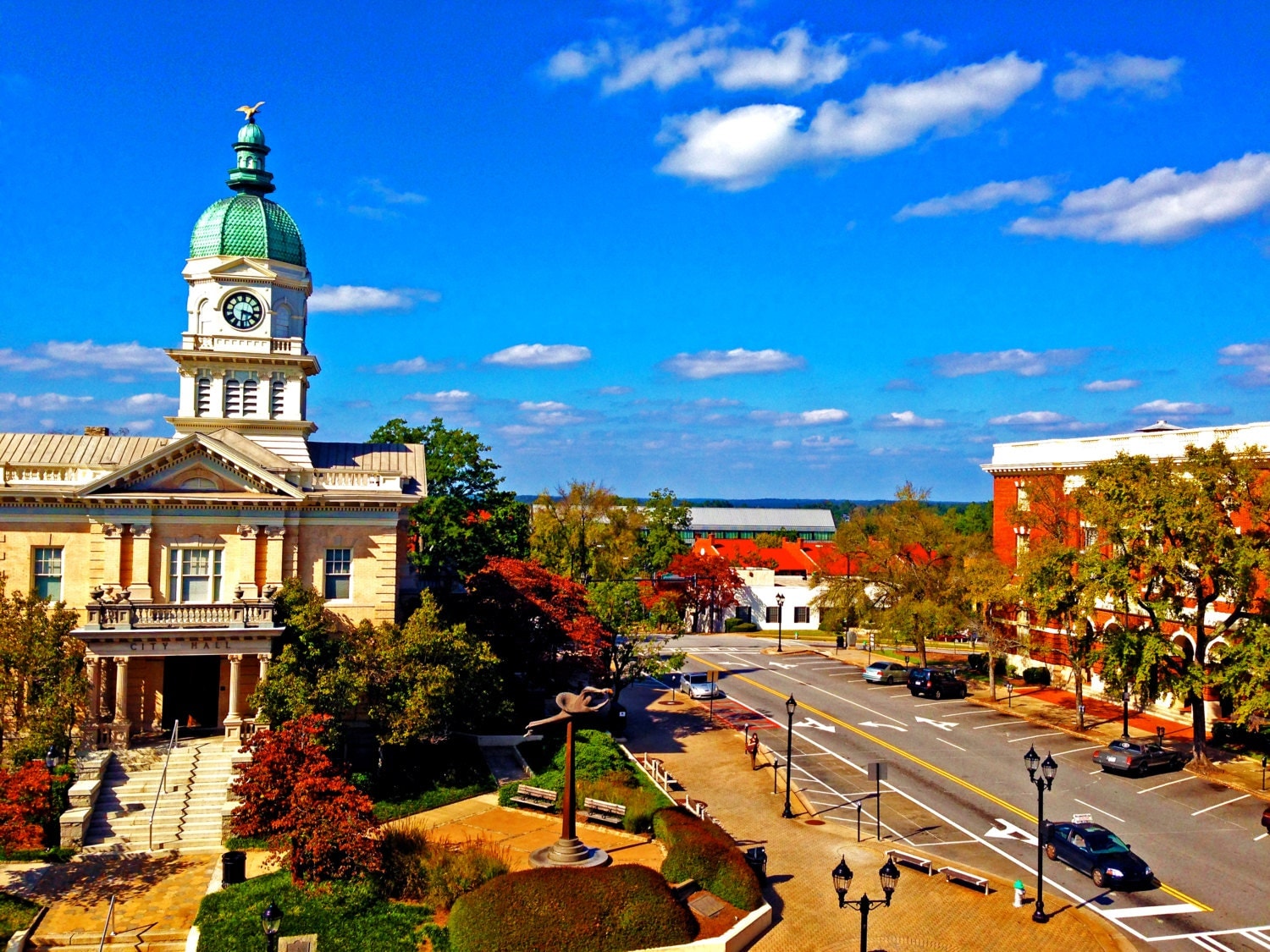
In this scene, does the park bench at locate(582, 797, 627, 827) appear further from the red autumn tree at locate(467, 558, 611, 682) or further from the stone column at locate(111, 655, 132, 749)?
the stone column at locate(111, 655, 132, 749)

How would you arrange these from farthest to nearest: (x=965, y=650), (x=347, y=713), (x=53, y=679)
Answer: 1. (x=965, y=650)
2. (x=347, y=713)
3. (x=53, y=679)

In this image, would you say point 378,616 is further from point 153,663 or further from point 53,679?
point 53,679

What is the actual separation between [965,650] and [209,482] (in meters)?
51.2

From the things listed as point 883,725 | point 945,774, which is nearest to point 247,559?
point 945,774

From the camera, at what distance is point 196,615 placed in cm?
3381

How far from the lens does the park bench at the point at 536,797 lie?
31.5m

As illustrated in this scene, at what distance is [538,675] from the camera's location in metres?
40.8

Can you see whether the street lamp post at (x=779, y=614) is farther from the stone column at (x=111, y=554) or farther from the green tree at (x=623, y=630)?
the stone column at (x=111, y=554)

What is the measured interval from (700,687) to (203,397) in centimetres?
2618

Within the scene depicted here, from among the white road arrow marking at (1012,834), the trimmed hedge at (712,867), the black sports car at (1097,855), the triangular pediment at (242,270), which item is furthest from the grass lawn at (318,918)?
the triangular pediment at (242,270)

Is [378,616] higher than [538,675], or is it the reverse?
[378,616]

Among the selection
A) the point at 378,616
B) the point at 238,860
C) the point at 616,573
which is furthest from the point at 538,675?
the point at 616,573

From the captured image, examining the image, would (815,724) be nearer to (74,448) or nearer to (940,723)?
(940,723)

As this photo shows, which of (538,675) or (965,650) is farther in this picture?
(965,650)
